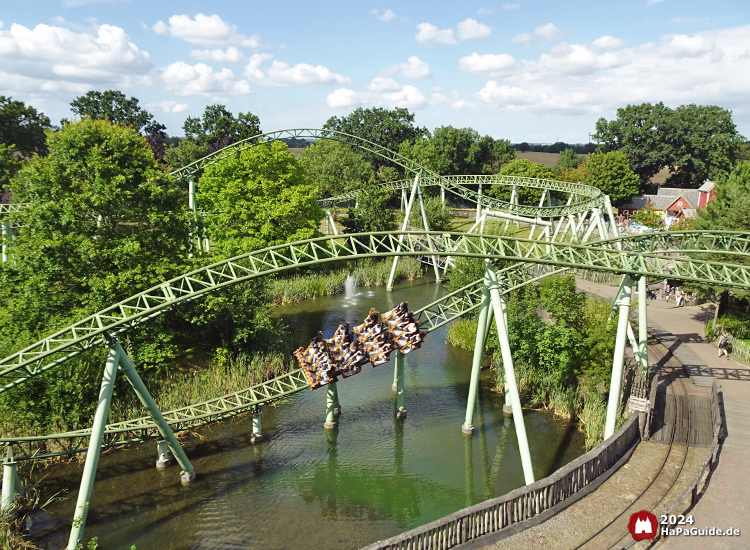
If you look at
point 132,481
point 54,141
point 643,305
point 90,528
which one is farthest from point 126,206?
point 643,305

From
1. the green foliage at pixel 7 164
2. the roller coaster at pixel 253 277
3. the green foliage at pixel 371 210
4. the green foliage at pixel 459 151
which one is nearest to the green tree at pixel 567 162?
the green foliage at pixel 459 151

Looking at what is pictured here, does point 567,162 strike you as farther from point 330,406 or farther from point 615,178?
point 330,406

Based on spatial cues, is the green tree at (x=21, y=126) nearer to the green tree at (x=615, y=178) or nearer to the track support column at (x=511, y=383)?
the track support column at (x=511, y=383)

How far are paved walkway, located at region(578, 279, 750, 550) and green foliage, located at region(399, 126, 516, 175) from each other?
47346 millimetres

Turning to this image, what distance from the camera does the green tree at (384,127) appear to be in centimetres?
8419

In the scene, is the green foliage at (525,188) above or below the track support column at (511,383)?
above

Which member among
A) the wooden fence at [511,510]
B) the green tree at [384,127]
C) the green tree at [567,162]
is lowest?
the wooden fence at [511,510]

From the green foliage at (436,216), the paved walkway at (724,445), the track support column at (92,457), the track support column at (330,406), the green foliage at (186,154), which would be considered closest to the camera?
the paved walkway at (724,445)

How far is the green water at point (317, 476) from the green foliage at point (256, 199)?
49.1 ft

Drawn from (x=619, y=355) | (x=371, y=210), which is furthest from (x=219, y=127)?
(x=619, y=355)

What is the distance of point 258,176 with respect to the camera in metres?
34.9

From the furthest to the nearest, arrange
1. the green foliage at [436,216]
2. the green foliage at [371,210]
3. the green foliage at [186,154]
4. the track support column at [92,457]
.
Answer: the green foliage at [186,154] < the green foliage at [371,210] < the green foliage at [436,216] < the track support column at [92,457]

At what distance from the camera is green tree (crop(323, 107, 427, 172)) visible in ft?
276

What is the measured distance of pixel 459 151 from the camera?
80.4m
